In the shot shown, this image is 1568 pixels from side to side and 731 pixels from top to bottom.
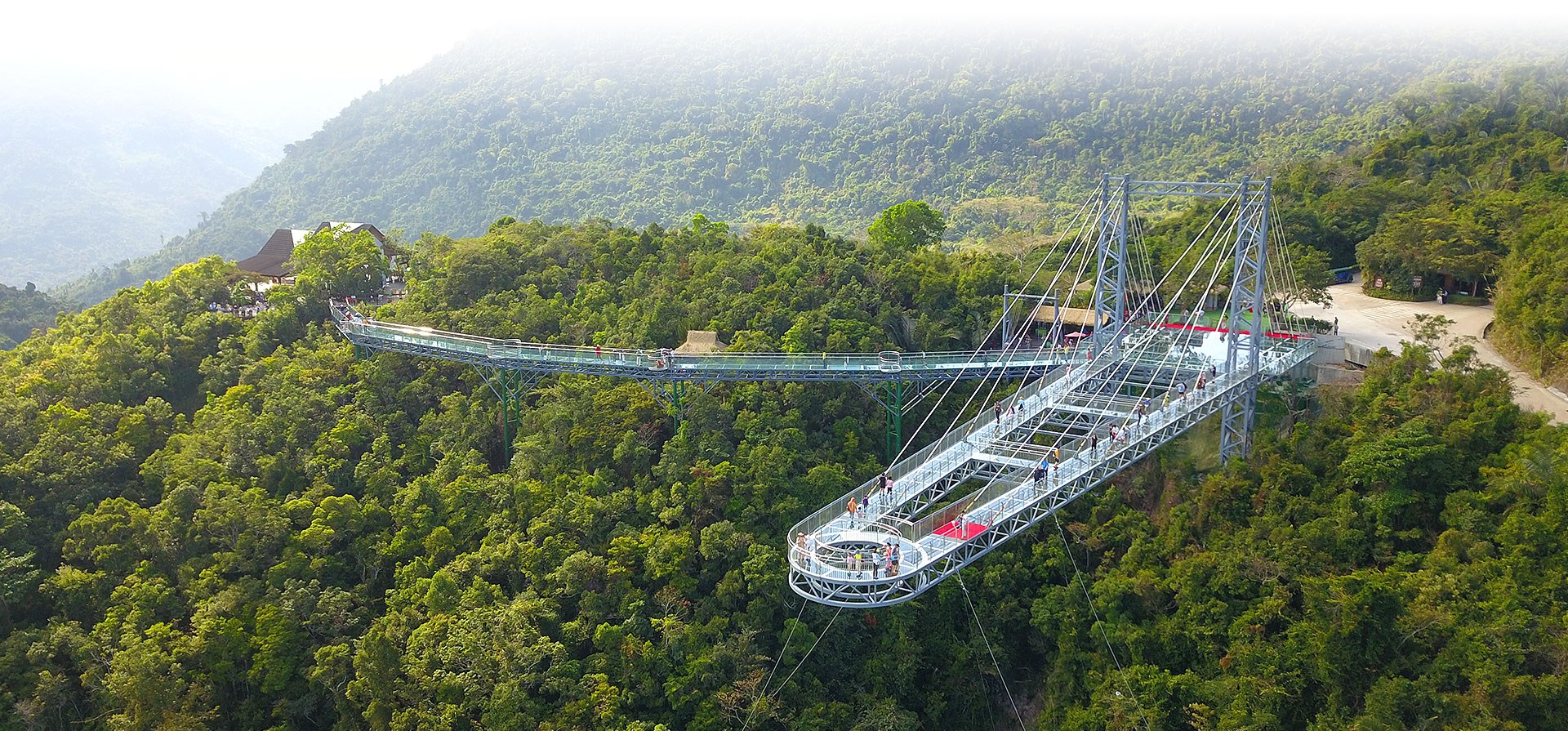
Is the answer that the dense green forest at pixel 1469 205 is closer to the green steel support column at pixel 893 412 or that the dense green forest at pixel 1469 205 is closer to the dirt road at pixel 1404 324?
the dirt road at pixel 1404 324

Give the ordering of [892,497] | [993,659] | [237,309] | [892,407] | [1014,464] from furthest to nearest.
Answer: [237,309]
[892,407]
[993,659]
[892,497]
[1014,464]

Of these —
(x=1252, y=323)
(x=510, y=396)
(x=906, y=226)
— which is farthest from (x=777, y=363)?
(x=906, y=226)

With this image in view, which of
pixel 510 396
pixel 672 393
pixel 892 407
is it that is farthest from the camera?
pixel 510 396

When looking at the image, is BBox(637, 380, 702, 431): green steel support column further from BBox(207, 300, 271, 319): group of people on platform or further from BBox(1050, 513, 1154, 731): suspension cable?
BBox(207, 300, 271, 319): group of people on platform

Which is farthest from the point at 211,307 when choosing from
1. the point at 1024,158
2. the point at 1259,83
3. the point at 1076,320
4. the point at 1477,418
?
the point at 1259,83

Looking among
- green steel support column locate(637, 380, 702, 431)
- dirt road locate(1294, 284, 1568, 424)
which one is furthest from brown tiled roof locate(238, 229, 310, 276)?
dirt road locate(1294, 284, 1568, 424)

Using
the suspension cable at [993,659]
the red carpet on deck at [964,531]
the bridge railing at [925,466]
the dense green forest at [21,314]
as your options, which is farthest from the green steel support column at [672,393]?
the dense green forest at [21,314]

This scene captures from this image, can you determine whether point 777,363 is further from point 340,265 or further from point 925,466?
point 340,265
